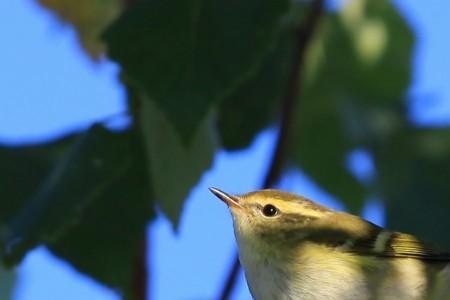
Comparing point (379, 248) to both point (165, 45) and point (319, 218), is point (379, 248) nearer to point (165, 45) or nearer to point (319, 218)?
point (319, 218)

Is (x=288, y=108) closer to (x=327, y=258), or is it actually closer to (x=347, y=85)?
(x=327, y=258)

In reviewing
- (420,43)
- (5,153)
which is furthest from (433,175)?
(5,153)

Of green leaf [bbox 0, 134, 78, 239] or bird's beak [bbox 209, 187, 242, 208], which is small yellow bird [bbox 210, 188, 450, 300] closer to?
bird's beak [bbox 209, 187, 242, 208]

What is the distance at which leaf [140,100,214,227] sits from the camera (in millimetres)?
3799

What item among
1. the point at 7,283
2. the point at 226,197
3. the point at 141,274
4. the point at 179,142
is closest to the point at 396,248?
the point at 226,197

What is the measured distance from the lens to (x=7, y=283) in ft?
14.5

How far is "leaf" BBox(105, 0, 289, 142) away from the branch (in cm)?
32

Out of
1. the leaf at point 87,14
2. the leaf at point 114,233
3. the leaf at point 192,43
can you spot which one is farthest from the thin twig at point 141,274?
the leaf at point 87,14

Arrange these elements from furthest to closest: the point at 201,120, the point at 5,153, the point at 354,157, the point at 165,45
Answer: the point at 354,157, the point at 5,153, the point at 165,45, the point at 201,120

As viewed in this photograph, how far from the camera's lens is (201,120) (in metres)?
3.66

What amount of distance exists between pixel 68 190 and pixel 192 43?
50 cm

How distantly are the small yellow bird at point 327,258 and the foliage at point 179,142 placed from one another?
0.17 meters

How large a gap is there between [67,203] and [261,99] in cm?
78

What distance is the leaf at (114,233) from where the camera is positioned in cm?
414
